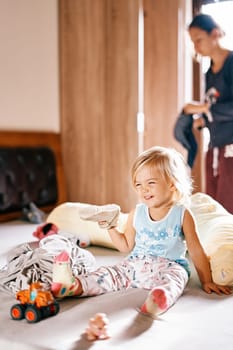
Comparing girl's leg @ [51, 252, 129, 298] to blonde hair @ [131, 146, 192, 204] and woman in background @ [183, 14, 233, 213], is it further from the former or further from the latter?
woman in background @ [183, 14, 233, 213]

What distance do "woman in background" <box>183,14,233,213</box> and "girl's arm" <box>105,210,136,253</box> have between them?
31.8 inches

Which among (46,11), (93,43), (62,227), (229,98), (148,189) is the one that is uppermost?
(46,11)

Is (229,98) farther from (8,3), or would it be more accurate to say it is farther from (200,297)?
(8,3)

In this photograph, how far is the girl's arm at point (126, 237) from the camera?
164 centimetres

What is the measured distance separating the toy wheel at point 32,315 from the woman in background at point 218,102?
4.35 ft

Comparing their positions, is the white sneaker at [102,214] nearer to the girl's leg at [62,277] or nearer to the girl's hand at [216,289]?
the girl's leg at [62,277]

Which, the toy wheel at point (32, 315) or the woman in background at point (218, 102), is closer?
the toy wheel at point (32, 315)

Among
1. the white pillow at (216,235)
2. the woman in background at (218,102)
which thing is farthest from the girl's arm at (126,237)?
the woman in background at (218,102)

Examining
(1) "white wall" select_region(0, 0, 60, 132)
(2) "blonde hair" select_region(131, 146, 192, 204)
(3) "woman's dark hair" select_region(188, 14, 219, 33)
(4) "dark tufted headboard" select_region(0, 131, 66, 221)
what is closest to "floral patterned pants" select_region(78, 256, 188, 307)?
(2) "blonde hair" select_region(131, 146, 192, 204)

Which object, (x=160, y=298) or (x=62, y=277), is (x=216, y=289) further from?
(x=62, y=277)

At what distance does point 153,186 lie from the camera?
1.53m

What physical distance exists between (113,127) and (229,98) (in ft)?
3.84

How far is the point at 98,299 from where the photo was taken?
1397mm

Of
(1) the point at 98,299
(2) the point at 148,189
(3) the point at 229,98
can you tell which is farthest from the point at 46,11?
(1) the point at 98,299
